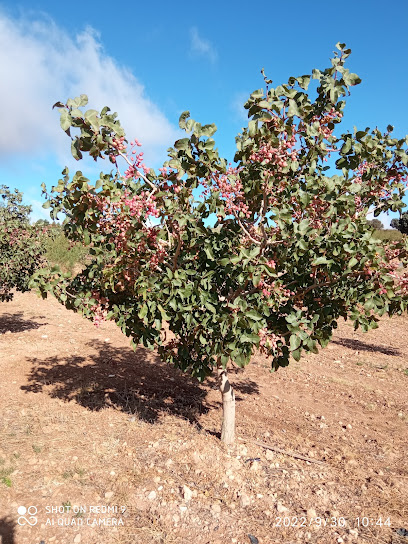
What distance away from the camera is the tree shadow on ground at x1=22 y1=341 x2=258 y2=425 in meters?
7.35

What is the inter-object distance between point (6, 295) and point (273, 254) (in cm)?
881

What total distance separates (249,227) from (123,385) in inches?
204

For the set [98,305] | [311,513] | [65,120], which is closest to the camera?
[65,120]

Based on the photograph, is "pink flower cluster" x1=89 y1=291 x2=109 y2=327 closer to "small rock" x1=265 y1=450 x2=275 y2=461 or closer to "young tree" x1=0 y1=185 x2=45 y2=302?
"small rock" x1=265 y1=450 x2=275 y2=461

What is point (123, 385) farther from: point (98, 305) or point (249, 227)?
point (249, 227)

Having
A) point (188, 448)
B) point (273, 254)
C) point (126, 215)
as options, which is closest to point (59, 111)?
point (126, 215)

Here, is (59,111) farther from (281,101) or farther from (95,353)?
(95,353)

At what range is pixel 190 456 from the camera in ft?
18.2

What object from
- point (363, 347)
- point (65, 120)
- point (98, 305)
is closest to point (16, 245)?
point (98, 305)

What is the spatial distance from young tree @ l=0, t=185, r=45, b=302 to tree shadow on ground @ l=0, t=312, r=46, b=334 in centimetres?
242

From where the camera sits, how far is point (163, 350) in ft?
17.8

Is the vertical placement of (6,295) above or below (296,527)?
above

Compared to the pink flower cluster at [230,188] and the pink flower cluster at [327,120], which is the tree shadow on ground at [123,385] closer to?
the pink flower cluster at [230,188]

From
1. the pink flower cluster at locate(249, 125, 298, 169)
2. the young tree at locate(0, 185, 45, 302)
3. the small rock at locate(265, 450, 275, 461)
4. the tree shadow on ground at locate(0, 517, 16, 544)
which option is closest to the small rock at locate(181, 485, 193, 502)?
the small rock at locate(265, 450, 275, 461)
